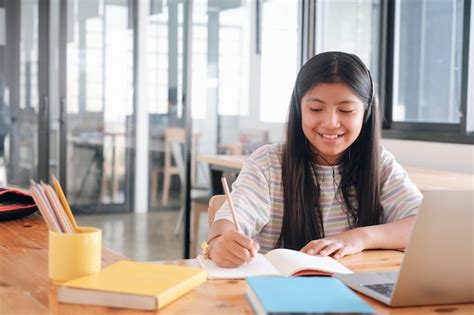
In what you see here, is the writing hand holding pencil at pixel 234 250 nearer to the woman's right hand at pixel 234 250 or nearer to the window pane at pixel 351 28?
the woman's right hand at pixel 234 250

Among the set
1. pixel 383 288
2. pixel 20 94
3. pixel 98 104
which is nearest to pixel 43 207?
pixel 383 288

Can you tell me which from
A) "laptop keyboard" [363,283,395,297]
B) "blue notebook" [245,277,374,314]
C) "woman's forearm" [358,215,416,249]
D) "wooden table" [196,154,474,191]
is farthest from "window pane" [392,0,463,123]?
"blue notebook" [245,277,374,314]

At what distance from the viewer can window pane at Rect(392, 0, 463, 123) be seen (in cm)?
363

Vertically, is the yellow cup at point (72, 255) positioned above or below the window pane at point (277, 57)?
below

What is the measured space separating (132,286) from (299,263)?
35 cm

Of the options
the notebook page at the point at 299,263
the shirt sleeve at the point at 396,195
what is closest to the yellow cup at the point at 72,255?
the notebook page at the point at 299,263

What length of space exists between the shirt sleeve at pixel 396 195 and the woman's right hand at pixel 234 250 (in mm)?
630

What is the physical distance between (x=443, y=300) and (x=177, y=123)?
11.2ft

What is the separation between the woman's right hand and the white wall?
2226mm

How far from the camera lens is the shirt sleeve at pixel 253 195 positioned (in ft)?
5.92

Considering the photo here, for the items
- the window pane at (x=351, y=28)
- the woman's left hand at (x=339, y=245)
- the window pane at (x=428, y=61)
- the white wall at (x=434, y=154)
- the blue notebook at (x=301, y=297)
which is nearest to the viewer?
the blue notebook at (x=301, y=297)

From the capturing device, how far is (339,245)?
1545mm

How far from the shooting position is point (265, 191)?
1883 millimetres

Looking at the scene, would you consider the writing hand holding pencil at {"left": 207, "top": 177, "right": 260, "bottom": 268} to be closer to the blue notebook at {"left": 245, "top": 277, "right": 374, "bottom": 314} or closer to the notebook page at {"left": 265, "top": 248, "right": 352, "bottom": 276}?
the notebook page at {"left": 265, "top": 248, "right": 352, "bottom": 276}
